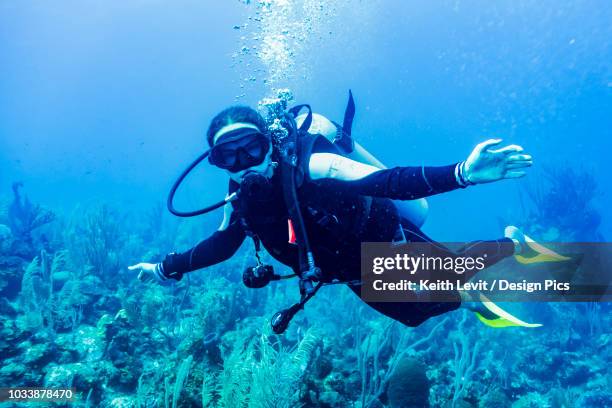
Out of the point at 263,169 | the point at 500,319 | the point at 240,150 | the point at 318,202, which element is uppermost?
the point at 240,150

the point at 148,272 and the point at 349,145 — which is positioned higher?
the point at 349,145

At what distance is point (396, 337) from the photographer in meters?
7.48

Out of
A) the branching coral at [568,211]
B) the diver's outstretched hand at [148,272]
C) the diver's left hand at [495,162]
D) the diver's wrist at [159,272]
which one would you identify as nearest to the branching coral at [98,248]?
the diver's outstretched hand at [148,272]

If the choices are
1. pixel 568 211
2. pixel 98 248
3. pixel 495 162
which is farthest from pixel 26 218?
pixel 568 211

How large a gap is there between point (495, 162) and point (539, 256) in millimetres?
2204

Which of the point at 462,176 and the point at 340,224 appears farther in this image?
the point at 340,224

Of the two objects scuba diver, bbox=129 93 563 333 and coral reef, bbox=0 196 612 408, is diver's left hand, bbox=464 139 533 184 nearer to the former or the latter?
scuba diver, bbox=129 93 563 333

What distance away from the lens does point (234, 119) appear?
3125 mm

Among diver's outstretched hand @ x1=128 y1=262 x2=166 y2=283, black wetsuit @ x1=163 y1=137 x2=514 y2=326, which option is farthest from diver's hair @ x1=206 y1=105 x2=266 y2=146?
diver's outstretched hand @ x1=128 y1=262 x2=166 y2=283

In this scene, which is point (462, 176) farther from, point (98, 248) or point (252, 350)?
point (98, 248)

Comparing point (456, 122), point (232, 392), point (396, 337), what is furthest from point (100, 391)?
point (456, 122)

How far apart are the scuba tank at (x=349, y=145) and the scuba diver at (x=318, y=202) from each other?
2 cm

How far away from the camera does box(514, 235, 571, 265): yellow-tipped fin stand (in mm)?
3551

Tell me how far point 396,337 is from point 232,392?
15.3ft
